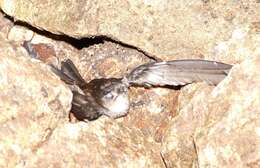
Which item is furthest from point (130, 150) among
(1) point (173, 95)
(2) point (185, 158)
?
(1) point (173, 95)

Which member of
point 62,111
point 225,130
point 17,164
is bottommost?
point 17,164

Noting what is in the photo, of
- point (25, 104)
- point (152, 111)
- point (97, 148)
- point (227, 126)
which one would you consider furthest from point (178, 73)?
point (25, 104)

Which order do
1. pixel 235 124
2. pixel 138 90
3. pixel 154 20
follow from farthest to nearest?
1. pixel 138 90
2. pixel 154 20
3. pixel 235 124

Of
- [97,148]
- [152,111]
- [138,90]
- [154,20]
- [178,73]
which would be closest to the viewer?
[97,148]

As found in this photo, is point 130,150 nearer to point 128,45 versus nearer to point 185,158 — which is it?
point 185,158

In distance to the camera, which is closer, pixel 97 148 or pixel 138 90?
pixel 97 148

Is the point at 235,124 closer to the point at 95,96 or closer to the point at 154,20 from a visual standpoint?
the point at 154,20

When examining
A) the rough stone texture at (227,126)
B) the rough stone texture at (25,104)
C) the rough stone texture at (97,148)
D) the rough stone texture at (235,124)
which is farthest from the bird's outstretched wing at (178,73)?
the rough stone texture at (25,104)

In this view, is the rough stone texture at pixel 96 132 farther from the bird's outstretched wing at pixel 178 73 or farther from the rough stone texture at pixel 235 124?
the rough stone texture at pixel 235 124
